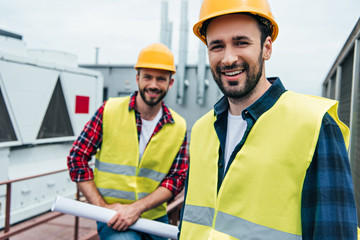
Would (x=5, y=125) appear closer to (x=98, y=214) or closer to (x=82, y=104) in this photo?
(x=82, y=104)

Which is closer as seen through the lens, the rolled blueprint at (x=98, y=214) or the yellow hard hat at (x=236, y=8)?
the yellow hard hat at (x=236, y=8)

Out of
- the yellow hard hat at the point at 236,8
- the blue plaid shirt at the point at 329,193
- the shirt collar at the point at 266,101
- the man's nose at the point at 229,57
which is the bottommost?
the blue plaid shirt at the point at 329,193

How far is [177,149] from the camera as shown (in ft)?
8.29

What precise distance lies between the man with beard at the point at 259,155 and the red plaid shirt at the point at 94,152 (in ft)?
2.82

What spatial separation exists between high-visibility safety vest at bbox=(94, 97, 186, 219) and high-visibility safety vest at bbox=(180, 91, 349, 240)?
1.04m

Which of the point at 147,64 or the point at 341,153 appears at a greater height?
the point at 147,64

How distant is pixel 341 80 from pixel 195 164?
366 cm

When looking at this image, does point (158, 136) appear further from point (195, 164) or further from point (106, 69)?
point (106, 69)

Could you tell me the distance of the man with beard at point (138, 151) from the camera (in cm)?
233

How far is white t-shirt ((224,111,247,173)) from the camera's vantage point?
4.69ft

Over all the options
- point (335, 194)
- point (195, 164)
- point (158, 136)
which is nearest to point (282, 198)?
point (335, 194)

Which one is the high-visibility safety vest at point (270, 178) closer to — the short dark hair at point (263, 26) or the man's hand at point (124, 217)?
the short dark hair at point (263, 26)

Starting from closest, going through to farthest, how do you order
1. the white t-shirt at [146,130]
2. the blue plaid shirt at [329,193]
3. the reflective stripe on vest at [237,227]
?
the blue plaid shirt at [329,193]
the reflective stripe on vest at [237,227]
the white t-shirt at [146,130]

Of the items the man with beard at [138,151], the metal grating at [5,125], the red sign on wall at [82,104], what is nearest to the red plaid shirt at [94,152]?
the man with beard at [138,151]
